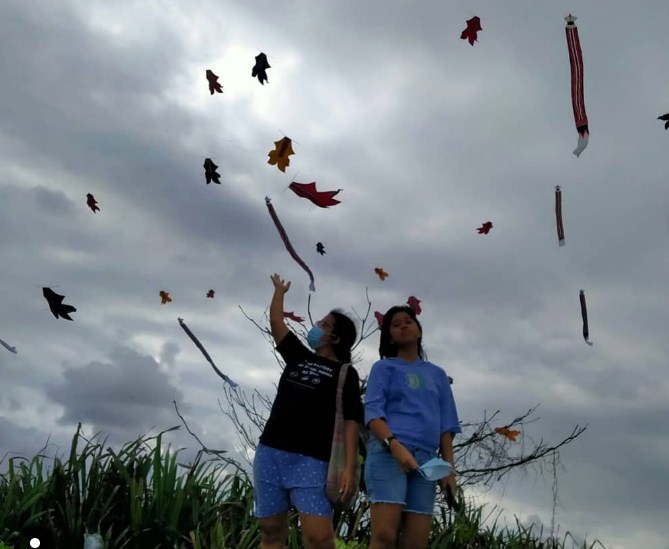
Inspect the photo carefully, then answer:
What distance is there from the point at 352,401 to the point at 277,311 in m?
0.68

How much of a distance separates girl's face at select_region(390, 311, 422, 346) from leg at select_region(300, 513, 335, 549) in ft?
3.51

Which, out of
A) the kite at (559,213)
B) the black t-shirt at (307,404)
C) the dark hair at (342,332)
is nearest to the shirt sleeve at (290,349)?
the black t-shirt at (307,404)

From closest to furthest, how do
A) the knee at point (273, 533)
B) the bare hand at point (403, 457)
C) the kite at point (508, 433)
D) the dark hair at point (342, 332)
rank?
the bare hand at point (403, 457) → the knee at point (273, 533) → the dark hair at point (342, 332) → the kite at point (508, 433)

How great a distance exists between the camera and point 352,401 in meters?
4.61

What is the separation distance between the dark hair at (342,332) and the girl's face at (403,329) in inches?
9.4

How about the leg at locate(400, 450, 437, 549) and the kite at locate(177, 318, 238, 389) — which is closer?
the leg at locate(400, 450, 437, 549)

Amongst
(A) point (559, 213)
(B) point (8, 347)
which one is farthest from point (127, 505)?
(A) point (559, 213)

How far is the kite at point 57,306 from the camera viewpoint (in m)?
6.09

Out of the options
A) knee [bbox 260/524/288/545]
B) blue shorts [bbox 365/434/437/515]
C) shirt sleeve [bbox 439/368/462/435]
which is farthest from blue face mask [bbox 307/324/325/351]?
knee [bbox 260/524/288/545]

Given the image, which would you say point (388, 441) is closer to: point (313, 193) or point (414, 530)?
point (414, 530)

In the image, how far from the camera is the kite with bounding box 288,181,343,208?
6164 mm

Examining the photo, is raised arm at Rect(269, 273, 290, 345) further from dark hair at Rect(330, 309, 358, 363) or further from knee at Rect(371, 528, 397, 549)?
knee at Rect(371, 528, 397, 549)

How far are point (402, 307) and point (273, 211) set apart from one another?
170 cm

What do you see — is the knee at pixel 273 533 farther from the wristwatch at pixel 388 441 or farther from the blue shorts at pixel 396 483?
the wristwatch at pixel 388 441
